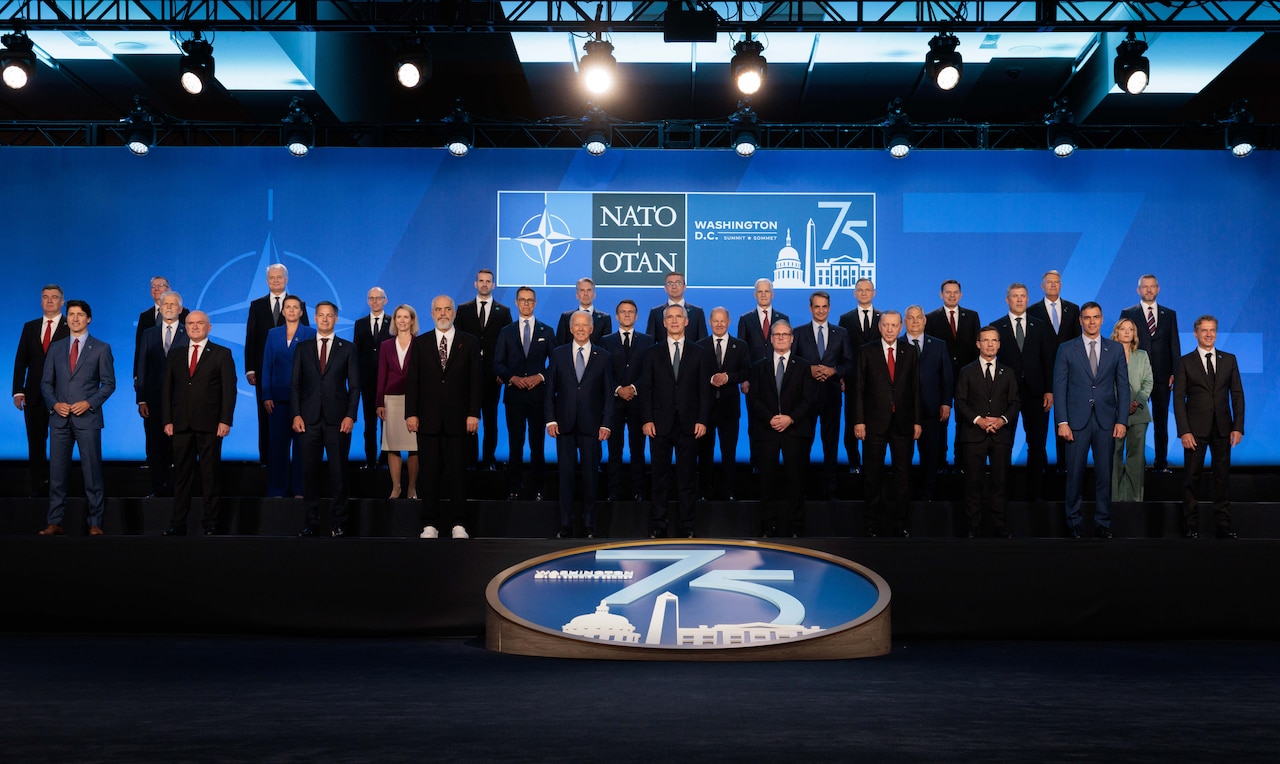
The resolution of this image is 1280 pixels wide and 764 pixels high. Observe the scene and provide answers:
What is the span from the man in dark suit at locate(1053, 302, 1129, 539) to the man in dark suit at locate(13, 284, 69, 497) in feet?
22.7

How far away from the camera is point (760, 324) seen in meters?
7.07

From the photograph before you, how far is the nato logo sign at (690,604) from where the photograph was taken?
469 cm

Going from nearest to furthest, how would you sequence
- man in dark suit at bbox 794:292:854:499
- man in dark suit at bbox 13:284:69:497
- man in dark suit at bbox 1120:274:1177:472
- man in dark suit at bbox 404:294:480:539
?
man in dark suit at bbox 404:294:480:539 → man in dark suit at bbox 794:292:854:499 → man in dark suit at bbox 13:284:69:497 → man in dark suit at bbox 1120:274:1177:472

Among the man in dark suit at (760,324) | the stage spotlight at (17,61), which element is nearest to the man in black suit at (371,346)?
the man in dark suit at (760,324)

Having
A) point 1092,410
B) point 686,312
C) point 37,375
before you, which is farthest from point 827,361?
point 37,375

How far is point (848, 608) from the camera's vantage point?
16.1ft

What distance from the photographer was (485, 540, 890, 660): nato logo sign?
4.69m

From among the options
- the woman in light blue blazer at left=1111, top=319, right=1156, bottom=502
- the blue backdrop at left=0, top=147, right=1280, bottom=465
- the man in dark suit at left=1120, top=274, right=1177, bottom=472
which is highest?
the blue backdrop at left=0, top=147, right=1280, bottom=465

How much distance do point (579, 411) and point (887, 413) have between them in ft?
6.44

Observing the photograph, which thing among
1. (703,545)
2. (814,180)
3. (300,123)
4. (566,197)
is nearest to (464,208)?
(566,197)

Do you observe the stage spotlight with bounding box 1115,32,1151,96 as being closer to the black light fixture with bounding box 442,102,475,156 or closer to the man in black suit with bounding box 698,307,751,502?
the man in black suit with bounding box 698,307,751,502

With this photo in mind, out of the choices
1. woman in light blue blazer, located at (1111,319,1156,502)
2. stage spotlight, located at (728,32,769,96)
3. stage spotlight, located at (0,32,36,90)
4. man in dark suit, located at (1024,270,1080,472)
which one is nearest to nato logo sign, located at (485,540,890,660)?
woman in light blue blazer, located at (1111,319,1156,502)

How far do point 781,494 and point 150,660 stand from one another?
400 centimetres

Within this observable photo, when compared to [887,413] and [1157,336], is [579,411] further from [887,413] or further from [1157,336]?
[1157,336]
